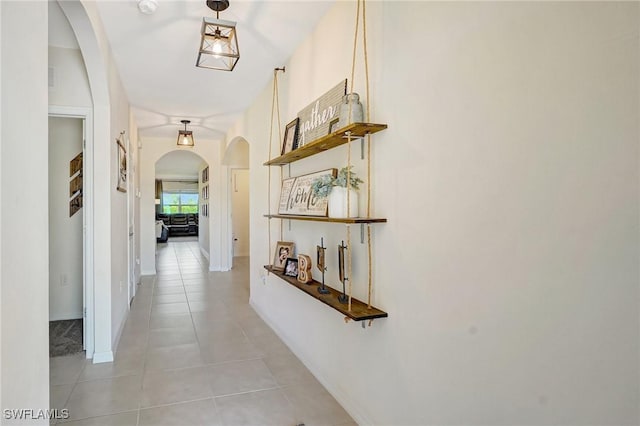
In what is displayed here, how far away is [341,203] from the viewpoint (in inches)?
84.8

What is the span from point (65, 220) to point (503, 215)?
4.65 m

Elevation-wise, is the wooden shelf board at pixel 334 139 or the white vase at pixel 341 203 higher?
the wooden shelf board at pixel 334 139

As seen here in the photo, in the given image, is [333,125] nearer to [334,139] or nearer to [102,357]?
[334,139]

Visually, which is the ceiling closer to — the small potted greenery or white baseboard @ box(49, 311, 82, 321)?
the small potted greenery

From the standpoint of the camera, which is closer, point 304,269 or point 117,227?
point 304,269

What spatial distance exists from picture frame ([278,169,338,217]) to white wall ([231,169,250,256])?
21.3 ft

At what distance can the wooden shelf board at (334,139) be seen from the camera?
6.25 feet

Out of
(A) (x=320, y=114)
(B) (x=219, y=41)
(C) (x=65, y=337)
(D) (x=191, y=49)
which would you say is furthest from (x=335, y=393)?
(D) (x=191, y=49)

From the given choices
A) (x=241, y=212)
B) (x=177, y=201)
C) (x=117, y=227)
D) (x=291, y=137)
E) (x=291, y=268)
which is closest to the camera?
(x=291, y=268)

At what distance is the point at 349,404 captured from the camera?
7.68 ft

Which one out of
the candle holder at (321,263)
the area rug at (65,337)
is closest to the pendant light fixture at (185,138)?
the area rug at (65,337)

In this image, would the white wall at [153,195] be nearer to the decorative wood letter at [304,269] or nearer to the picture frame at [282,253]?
the picture frame at [282,253]

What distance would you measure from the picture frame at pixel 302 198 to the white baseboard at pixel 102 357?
1.84 meters
